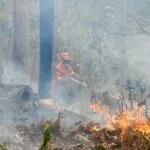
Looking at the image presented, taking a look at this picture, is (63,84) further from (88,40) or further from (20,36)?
(88,40)

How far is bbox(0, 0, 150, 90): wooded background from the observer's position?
562 inches

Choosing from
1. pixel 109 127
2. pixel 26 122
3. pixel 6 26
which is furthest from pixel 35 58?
pixel 109 127

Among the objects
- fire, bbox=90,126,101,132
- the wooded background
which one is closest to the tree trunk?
the wooded background

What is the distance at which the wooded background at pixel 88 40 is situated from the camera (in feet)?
46.9

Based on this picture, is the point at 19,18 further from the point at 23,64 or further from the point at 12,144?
the point at 12,144

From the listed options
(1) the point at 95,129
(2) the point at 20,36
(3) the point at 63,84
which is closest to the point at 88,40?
(2) the point at 20,36

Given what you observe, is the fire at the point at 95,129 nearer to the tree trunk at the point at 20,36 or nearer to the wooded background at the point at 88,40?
the wooded background at the point at 88,40

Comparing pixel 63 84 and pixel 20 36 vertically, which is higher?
pixel 20 36

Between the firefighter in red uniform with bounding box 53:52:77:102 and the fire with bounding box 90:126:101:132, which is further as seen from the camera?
the firefighter in red uniform with bounding box 53:52:77:102

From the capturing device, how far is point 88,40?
67.4ft

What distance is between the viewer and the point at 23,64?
14094 mm

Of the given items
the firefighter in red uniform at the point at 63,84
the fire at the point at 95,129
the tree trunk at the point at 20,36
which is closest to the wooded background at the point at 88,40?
the tree trunk at the point at 20,36

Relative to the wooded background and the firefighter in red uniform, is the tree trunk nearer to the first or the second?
the wooded background

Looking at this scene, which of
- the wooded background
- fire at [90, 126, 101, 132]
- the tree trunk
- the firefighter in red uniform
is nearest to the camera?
fire at [90, 126, 101, 132]
